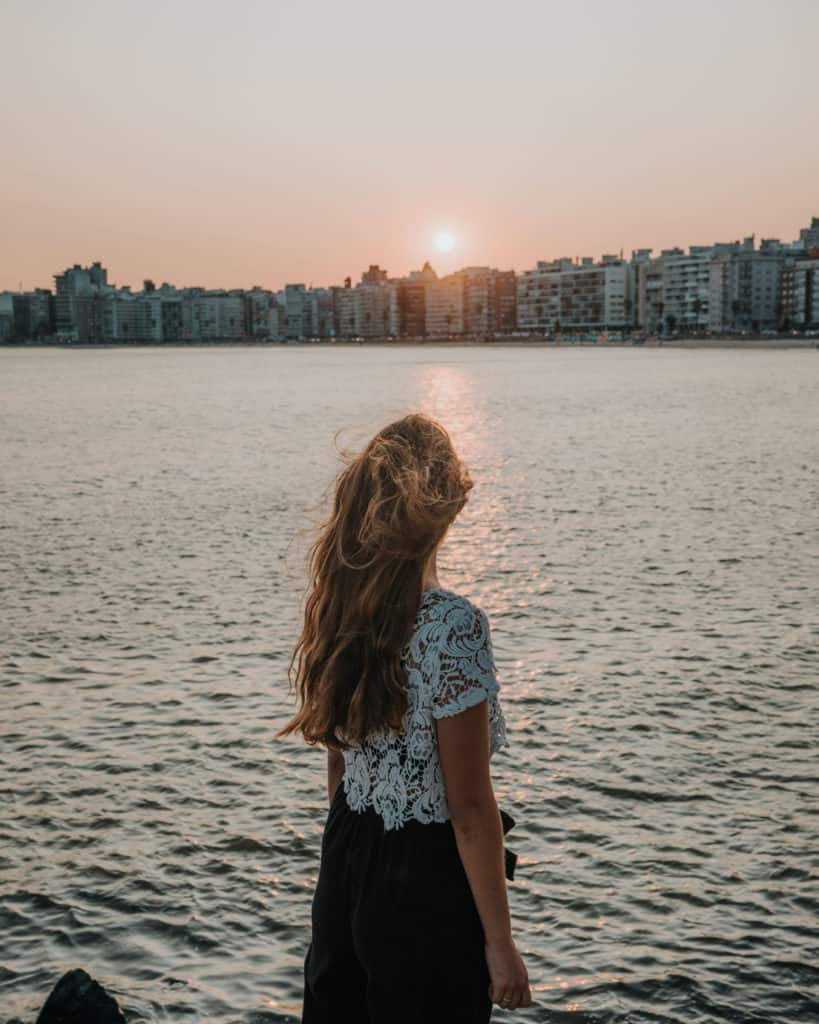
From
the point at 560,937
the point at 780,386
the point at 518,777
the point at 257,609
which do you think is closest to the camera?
the point at 560,937

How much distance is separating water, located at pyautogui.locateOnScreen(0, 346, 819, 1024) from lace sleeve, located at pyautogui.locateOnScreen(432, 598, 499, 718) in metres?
2.27

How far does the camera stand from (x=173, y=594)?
18.0 meters

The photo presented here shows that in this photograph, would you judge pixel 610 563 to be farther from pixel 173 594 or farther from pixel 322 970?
pixel 322 970

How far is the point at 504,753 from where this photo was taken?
36.3 ft

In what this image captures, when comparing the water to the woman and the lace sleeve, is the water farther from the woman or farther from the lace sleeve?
the lace sleeve

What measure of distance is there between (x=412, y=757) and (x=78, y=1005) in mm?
3511

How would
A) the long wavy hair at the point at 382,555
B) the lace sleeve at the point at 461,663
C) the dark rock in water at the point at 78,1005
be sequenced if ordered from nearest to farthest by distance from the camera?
the lace sleeve at the point at 461,663 → the long wavy hair at the point at 382,555 → the dark rock in water at the point at 78,1005

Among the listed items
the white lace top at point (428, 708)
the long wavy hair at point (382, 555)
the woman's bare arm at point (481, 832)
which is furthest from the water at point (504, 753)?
the woman's bare arm at point (481, 832)

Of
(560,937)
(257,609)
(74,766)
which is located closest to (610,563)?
(257,609)

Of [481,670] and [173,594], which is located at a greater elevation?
[481,670]

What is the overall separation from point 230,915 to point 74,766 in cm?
332

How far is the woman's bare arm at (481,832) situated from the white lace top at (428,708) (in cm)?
6

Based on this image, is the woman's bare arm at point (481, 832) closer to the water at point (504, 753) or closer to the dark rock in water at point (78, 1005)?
the water at point (504, 753)

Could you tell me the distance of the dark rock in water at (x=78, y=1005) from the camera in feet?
19.0
